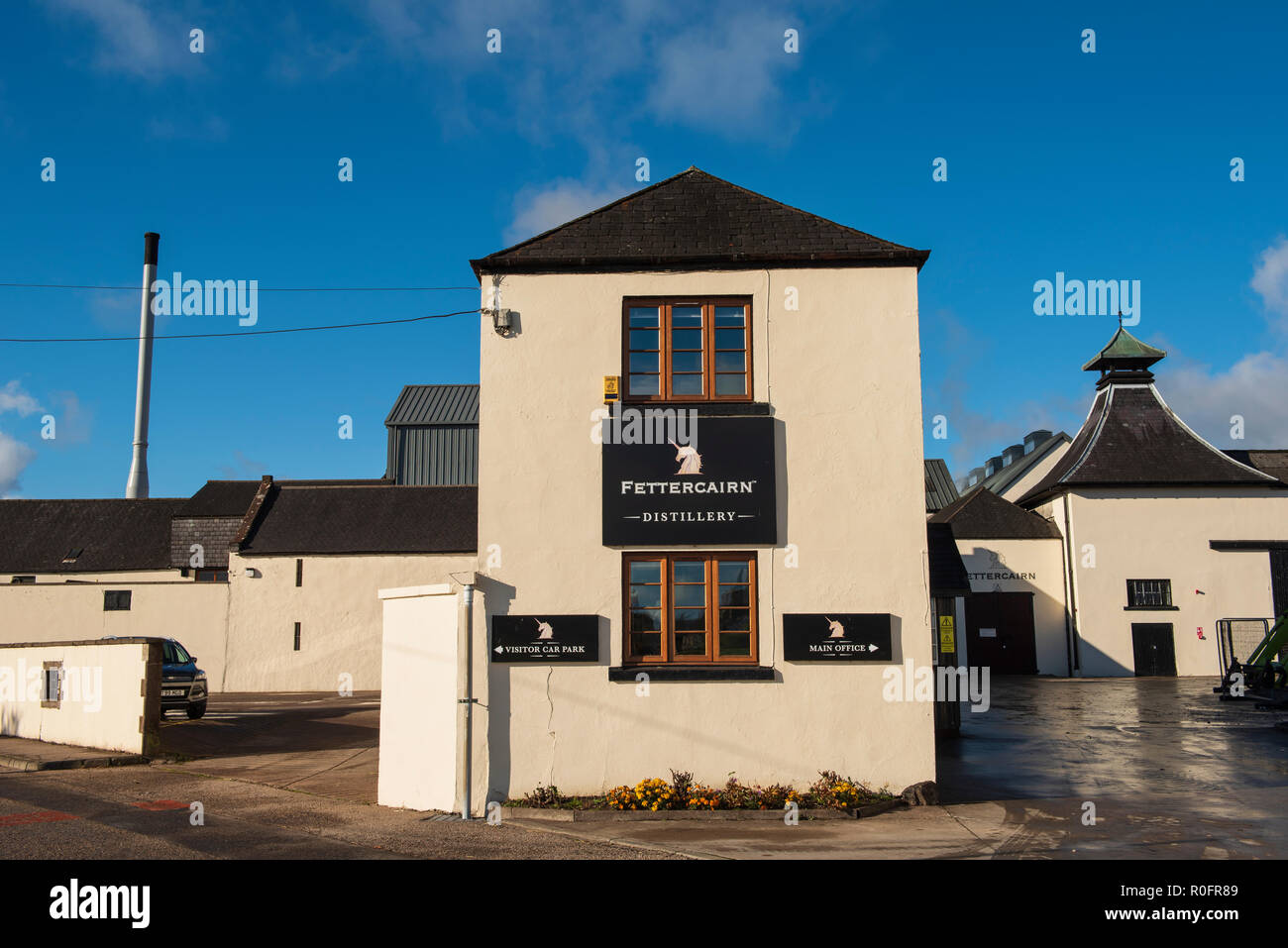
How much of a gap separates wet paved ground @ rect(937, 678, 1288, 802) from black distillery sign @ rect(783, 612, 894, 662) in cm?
203

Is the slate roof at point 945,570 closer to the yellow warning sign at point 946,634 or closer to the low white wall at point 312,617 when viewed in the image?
the yellow warning sign at point 946,634

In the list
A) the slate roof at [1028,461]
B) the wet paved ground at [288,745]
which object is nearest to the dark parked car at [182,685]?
the wet paved ground at [288,745]

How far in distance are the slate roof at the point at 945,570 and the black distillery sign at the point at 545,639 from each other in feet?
21.2

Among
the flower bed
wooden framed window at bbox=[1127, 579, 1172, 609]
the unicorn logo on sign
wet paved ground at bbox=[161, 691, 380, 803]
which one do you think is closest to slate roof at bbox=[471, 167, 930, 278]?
the unicorn logo on sign

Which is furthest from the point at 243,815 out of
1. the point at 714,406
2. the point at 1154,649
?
the point at 1154,649

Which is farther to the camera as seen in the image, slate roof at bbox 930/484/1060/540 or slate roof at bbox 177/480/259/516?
slate roof at bbox 177/480/259/516

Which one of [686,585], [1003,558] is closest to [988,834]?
[686,585]

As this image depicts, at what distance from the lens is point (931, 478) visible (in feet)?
179

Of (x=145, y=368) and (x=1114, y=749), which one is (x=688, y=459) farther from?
(x=145, y=368)

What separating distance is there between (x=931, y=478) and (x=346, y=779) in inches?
1809

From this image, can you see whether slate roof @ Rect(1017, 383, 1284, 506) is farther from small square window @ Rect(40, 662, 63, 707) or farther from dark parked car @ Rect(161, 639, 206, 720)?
small square window @ Rect(40, 662, 63, 707)

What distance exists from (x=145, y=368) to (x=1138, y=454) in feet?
155

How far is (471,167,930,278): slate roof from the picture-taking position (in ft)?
38.6
